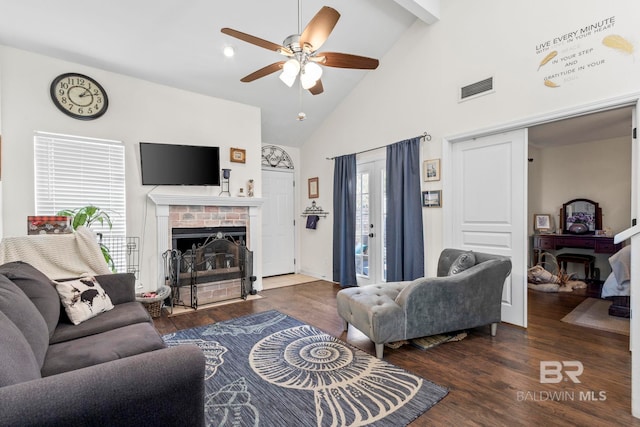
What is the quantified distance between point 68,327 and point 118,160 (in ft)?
7.80

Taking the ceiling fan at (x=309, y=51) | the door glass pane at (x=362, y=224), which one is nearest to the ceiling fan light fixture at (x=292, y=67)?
the ceiling fan at (x=309, y=51)

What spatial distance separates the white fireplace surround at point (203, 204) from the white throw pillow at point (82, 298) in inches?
63.4

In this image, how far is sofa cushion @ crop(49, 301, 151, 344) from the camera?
6.30 feet

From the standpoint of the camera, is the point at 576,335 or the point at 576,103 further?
the point at 576,335

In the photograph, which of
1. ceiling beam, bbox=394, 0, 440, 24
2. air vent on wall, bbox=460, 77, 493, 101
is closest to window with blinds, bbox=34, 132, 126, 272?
ceiling beam, bbox=394, 0, 440, 24

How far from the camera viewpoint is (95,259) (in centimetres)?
265

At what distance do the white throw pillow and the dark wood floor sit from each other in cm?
109

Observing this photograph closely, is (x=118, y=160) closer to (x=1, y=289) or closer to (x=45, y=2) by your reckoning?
(x=45, y=2)

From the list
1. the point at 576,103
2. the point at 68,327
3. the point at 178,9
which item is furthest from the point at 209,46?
the point at 576,103

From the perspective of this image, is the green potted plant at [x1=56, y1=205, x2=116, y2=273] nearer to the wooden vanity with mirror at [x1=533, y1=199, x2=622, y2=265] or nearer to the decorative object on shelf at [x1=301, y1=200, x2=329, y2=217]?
the decorative object on shelf at [x1=301, y1=200, x2=329, y2=217]

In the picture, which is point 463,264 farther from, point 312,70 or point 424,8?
point 424,8

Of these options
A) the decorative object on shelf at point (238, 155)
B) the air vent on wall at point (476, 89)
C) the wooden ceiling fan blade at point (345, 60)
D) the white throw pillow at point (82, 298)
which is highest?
the air vent on wall at point (476, 89)

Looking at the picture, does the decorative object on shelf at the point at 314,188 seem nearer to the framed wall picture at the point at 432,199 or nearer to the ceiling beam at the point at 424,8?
the framed wall picture at the point at 432,199

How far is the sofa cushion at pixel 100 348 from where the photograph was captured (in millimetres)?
1548
